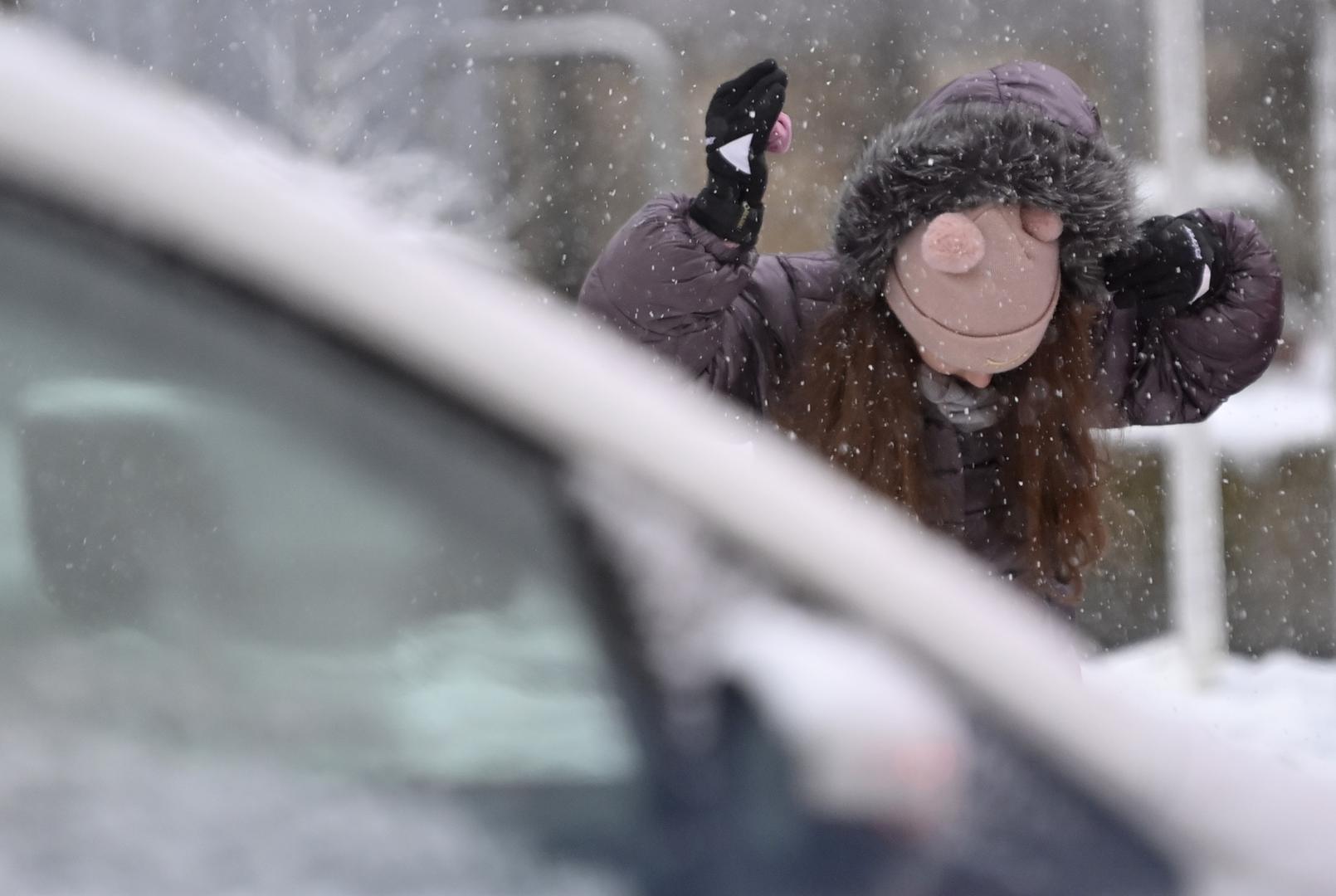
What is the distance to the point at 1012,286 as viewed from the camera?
6.98ft

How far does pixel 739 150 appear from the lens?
6.81ft

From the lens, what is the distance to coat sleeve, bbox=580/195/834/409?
2082 mm

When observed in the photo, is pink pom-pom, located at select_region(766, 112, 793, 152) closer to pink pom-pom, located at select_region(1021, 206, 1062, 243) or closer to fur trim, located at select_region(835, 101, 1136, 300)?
fur trim, located at select_region(835, 101, 1136, 300)

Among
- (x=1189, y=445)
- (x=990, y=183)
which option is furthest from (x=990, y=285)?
(x=1189, y=445)

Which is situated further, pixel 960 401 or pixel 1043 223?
pixel 960 401

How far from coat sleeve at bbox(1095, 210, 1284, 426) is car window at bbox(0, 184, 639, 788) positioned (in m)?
1.66

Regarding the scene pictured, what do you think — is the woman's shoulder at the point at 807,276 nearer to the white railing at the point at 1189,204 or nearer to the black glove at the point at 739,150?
the black glove at the point at 739,150

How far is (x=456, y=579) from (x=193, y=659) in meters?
0.15

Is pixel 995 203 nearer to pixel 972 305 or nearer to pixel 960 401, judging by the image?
pixel 972 305

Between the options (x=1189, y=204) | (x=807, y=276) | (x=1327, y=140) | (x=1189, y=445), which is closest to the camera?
(x=807, y=276)

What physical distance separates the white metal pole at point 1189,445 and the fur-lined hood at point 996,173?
234cm

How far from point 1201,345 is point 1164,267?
0.51 ft

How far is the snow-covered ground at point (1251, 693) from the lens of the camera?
401cm

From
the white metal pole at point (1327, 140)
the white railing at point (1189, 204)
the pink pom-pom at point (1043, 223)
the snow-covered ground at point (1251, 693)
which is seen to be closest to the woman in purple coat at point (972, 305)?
the pink pom-pom at point (1043, 223)
